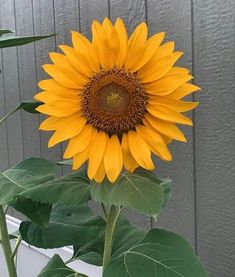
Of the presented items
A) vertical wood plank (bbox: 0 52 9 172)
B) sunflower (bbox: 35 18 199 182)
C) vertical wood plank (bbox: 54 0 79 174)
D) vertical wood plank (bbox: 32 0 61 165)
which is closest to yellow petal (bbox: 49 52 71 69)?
sunflower (bbox: 35 18 199 182)

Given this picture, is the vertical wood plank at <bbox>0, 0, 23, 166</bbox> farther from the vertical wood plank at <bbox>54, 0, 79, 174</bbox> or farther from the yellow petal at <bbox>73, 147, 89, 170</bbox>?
the yellow petal at <bbox>73, 147, 89, 170</bbox>

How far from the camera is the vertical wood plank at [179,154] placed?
1231mm

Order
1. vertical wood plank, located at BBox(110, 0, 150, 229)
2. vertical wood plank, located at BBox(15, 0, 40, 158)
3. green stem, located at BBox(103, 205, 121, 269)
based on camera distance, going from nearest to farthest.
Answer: green stem, located at BBox(103, 205, 121, 269) → vertical wood plank, located at BBox(110, 0, 150, 229) → vertical wood plank, located at BBox(15, 0, 40, 158)

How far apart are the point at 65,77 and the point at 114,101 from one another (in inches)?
3.0

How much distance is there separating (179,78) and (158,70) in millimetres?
30

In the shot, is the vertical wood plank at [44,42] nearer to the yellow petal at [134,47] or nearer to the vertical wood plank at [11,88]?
the vertical wood plank at [11,88]

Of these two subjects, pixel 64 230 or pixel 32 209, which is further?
pixel 64 230

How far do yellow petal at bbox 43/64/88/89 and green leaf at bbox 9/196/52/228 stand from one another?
8.6 inches

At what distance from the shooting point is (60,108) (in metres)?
0.66

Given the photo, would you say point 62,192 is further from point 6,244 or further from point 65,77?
point 6,244

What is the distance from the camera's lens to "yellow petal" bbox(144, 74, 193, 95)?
639mm

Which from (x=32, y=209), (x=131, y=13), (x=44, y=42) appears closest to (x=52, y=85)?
(x=32, y=209)

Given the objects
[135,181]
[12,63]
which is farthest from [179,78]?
[12,63]

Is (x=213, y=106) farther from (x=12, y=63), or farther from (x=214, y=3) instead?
(x=12, y=63)
